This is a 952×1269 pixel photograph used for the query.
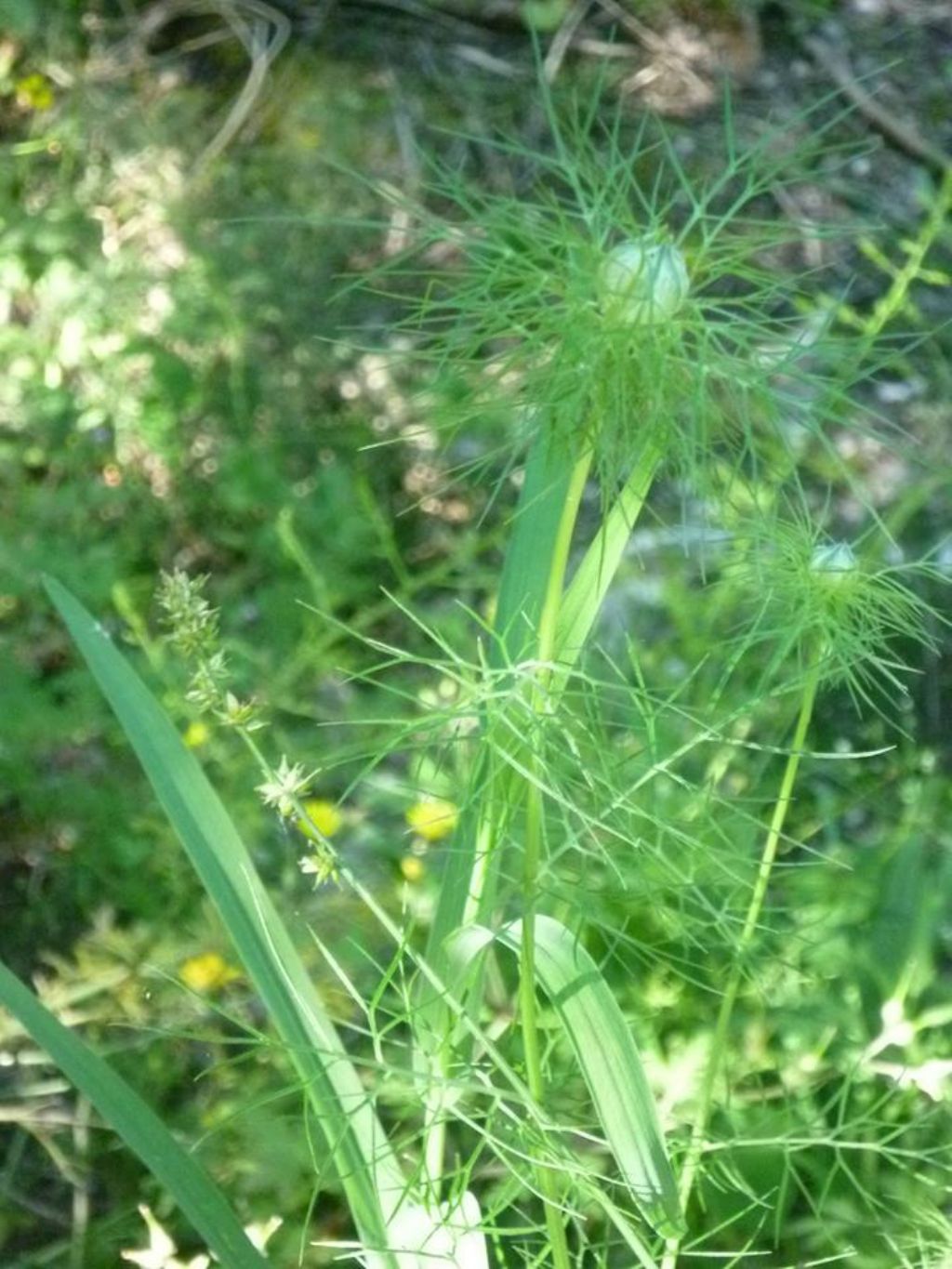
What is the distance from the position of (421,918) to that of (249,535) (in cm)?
84

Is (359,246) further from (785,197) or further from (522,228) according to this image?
(522,228)

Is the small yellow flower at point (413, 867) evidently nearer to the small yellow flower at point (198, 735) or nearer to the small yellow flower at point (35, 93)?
the small yellow flower at point (198, 735)

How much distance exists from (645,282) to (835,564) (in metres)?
0.20

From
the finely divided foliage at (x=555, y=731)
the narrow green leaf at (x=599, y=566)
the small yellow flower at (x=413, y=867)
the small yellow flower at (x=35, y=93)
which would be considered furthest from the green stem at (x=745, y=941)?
the small yellow flower at (x=35, y=93)

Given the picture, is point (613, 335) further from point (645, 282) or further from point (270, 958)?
point (270, 958)

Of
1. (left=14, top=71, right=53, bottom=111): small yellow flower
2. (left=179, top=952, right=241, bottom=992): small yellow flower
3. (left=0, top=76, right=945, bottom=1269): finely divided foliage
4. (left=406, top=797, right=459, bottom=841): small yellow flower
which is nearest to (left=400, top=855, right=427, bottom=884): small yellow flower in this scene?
(left=406, top=797, right=459, bottom=841): small yellow flower

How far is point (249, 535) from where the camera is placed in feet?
7.55

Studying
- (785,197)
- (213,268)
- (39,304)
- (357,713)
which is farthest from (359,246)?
(357,713)

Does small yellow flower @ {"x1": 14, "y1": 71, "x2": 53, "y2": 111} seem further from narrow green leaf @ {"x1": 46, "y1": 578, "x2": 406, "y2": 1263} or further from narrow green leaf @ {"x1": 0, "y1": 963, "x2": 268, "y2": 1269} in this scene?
narrow green leaf @ {"x1": 0, "y1": 963, "x2": 268, "y2": 1269}

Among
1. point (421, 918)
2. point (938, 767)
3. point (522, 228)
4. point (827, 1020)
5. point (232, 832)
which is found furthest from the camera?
point (938, 767)

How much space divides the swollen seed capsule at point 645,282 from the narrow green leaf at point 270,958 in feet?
1.16

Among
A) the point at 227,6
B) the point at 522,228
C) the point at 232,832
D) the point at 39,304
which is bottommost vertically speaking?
the point at 39,304

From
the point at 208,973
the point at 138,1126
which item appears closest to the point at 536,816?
the point at 138,1126

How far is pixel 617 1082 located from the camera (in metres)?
0.86
